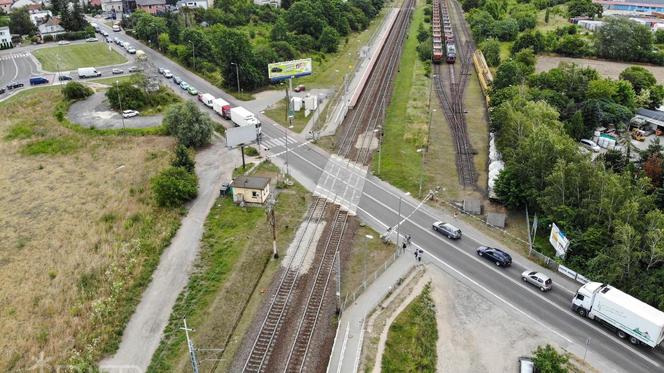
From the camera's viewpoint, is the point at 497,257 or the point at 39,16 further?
the point at 39,16

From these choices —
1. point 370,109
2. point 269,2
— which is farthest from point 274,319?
point 269,2

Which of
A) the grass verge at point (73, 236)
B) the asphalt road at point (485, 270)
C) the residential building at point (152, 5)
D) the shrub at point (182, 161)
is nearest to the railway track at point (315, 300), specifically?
the asphalt road at point (485, 270)

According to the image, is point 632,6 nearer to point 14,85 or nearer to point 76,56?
point 76,56

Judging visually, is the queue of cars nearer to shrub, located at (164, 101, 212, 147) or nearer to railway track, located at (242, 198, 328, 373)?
railway track, located at (242, 198, 328, 373)

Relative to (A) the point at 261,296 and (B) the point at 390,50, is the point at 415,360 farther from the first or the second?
(B) the point at 390,50

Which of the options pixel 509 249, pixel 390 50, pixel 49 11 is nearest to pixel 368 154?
pixel 509 249
